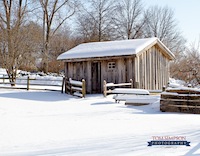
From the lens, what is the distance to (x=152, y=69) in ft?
63.6

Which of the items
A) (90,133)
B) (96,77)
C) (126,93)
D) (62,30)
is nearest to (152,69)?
(96,77)

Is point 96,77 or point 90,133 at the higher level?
point 96,77

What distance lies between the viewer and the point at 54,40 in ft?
166

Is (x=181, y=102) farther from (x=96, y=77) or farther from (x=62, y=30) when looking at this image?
(x=62, y=30)

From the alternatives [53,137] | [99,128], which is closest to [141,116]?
[99,128]

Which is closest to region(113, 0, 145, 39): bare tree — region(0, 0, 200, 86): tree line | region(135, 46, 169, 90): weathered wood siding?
region(0, 0, 200, 86): tree line

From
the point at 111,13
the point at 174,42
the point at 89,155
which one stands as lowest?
the point at 89,155

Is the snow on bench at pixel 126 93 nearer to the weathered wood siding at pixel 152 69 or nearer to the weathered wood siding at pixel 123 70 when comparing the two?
the weathered wood siding at pixel 123 70

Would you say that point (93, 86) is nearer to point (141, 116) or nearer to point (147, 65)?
point (147, 65)

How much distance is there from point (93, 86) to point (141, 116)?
353 inches

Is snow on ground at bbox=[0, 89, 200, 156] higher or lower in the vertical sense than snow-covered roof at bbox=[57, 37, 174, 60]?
lower

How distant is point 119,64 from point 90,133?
10.8 metres

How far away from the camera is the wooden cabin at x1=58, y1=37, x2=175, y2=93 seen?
17422mm

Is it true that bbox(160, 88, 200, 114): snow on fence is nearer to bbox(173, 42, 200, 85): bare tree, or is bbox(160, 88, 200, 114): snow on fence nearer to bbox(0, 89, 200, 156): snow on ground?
bbox(0, 89, 200, 156): snow on ground
